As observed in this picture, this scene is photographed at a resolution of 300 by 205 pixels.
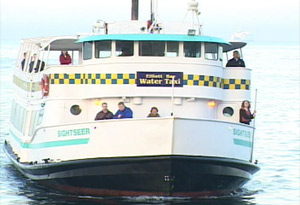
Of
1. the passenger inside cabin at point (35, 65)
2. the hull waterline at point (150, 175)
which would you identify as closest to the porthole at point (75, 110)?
the hull waterline at point (150, 175)

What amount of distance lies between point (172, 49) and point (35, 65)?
14.4ft

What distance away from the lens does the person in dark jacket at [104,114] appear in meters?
20.6

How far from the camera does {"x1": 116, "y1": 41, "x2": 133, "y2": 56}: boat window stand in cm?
2122

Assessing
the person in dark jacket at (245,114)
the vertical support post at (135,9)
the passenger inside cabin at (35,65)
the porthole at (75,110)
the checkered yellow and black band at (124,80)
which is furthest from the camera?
the vertical support post at (135,9)

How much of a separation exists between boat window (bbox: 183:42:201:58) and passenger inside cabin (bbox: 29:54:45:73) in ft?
12.8

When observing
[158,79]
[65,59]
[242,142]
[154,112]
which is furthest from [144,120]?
[65,59]

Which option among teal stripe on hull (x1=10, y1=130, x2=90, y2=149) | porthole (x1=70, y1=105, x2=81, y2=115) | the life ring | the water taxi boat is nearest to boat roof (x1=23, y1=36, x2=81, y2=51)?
the water taxi boat

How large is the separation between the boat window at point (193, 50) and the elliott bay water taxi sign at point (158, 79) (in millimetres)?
497

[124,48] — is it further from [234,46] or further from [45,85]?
[234,46]

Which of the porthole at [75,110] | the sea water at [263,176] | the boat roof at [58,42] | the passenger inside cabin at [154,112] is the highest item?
the boat roof at [58,42]

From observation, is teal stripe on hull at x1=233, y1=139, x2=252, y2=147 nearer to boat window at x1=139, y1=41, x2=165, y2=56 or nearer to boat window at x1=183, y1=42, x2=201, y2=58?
boat window at x1=183, y1=42, x2=201, y2=58

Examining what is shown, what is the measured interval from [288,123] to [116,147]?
76.4 ft

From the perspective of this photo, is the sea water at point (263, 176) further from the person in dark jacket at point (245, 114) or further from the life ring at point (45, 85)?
the life ring at point (45, 85)

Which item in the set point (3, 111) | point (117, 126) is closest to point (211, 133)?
point (117, 126)
